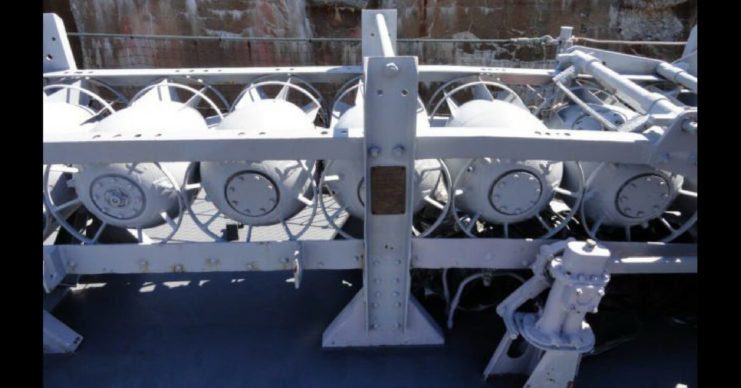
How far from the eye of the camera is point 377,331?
248 centimetres

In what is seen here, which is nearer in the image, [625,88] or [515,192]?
[515,192]

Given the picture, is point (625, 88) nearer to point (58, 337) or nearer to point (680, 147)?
point (680, 147)

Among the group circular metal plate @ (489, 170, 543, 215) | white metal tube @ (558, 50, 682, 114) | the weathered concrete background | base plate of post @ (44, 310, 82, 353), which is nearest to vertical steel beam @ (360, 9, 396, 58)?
white metal tube @ (558, 50, 682, 114)

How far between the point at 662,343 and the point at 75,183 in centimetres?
347

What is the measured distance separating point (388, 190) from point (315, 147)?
0.38 meters

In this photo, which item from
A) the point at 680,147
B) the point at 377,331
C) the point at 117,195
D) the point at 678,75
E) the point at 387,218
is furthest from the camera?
the point at 678,75

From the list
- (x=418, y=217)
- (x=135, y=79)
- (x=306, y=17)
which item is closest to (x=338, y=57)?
(x=306, y=17)

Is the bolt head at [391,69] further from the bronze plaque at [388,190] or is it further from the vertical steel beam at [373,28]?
the vertical steel beam at [373,28]

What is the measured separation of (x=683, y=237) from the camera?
2.43 m

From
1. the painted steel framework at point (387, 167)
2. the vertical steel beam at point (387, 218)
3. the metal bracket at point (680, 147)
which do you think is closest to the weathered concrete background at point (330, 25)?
the painted steel framework at point (387, 167)

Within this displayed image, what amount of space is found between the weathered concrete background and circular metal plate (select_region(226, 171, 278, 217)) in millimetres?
5814

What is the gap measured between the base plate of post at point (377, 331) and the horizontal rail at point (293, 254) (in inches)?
14.7

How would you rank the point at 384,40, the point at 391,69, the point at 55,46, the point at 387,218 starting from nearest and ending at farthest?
the point at 391,69, the point at 387,218, the point at 384,40, the point at 55,46

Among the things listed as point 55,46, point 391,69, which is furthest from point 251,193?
point 55,46
